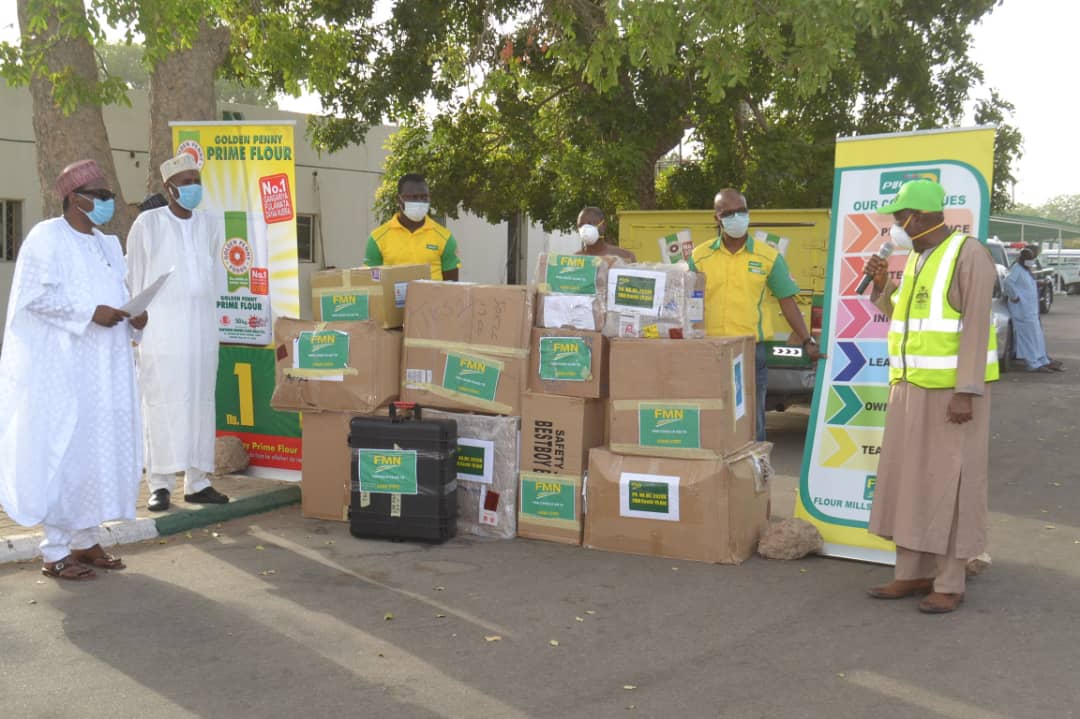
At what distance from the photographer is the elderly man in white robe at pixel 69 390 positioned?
629 cm

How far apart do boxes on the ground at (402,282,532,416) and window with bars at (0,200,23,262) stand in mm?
16074

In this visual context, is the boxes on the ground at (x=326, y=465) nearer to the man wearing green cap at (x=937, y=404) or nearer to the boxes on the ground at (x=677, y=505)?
the boxes on the ground at (x=677, y=505)

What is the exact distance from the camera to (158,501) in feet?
25.8

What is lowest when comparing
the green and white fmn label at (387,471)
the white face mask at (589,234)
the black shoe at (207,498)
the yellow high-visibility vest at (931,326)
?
the black shoe at (207,498)

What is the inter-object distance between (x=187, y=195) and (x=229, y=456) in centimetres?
214

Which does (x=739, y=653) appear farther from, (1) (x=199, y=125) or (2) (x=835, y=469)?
(1) (x=199, y=125)

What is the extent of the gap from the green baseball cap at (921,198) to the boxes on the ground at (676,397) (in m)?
1.38

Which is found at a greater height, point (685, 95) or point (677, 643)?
point (685, 95)

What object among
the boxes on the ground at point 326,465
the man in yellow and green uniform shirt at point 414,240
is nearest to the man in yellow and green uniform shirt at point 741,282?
the man in yellow and green uniform shirt at point 414,240

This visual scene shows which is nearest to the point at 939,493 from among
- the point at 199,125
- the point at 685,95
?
the point at 199,125

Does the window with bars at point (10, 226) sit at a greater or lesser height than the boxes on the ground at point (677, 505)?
greater

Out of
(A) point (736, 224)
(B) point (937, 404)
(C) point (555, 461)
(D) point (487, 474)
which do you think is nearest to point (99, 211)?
(D) point (487, 474)

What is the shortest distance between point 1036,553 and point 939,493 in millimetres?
1697

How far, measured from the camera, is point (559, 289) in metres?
7.36
